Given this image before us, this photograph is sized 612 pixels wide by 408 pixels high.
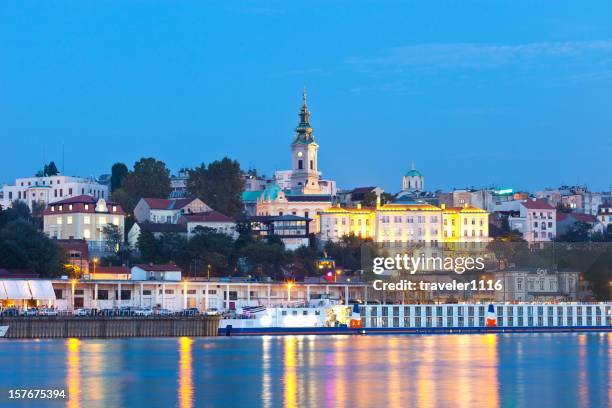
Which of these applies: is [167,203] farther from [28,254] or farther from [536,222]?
[28,254]

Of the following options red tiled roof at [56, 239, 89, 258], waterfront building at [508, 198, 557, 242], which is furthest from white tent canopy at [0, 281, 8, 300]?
waterfront building at [508, 198, 557, 242]

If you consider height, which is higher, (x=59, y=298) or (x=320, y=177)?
(x=320, y=177)

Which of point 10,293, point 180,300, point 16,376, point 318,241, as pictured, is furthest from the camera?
point 318,241

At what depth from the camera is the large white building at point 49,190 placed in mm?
161875

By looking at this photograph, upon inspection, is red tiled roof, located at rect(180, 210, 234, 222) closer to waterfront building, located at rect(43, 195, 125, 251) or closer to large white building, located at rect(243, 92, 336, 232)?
waterfront building, located at rect(43, 195, 125, 251)

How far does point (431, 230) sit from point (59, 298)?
56570mm

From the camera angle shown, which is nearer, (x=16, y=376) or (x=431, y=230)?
A: (x=16, y=376)

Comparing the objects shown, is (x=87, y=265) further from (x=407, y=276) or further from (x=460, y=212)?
(x=460, y=212)

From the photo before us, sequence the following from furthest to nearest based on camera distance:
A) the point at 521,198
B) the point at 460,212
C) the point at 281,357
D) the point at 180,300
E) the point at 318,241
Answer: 1. the point at 521,198
2. the point at 460,212
3. the point at 318,241
4. the point at 180,300
5. the point at 281,357

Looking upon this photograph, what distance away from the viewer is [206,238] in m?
125

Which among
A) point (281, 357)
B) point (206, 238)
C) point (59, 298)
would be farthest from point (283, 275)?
point (281, 357)

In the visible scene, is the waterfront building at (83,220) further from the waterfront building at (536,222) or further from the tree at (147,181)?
the waterfront building at (536,222)

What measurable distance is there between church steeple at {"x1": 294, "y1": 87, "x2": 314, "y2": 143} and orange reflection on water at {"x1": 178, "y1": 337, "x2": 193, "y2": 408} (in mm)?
94413

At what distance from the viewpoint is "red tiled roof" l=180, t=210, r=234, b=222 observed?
14000cm
